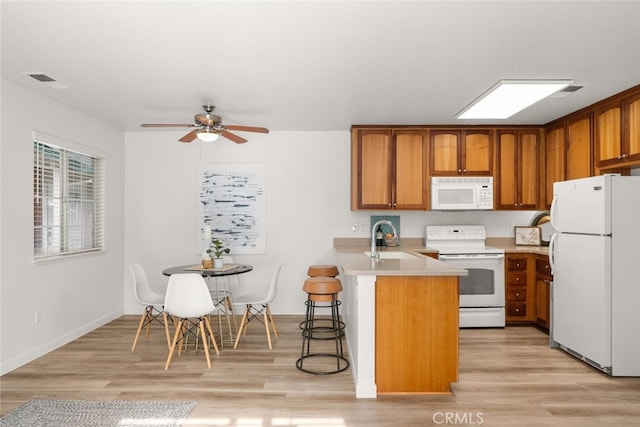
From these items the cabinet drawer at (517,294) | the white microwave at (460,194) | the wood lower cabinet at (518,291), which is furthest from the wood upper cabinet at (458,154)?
the cabinet drawer at (517,294)

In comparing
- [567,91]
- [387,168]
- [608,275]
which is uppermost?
[567,91]

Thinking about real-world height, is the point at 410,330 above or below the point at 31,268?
below

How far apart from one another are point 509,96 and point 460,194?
170cm

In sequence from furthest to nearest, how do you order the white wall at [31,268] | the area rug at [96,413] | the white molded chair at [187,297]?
the white molded chair at [187,297] → the white wall at [31,268] → the area rug at [96,413]

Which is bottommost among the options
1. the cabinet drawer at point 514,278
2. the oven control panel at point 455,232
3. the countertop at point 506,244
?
the cabinet drawer at point 514,278

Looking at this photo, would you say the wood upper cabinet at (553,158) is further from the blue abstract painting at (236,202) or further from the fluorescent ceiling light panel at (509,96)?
the blue abstract painting at (236,202)

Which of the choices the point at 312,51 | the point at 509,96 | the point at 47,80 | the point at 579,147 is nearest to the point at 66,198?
the point at 47,80

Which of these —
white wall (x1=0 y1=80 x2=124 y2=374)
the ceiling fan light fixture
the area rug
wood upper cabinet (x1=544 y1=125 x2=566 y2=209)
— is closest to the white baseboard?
white wall (x1=0 y1=80 x2=124 y2=374)

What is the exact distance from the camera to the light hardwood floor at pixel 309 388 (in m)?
2.61

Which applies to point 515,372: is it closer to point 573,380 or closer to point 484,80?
point 573,380

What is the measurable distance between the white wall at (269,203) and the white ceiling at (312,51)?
1.21 meters

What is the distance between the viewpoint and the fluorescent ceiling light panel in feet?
10.2

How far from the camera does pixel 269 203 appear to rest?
17.5 ft

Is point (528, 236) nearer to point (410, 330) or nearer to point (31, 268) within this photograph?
point (410, 330)
